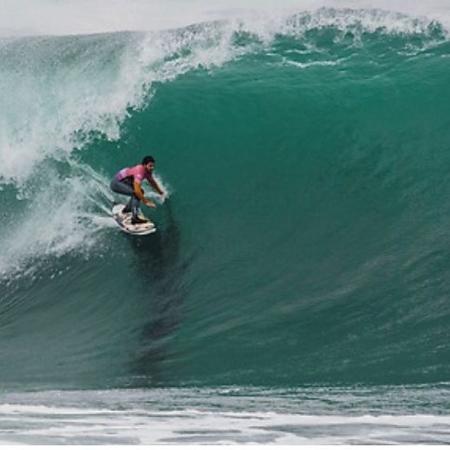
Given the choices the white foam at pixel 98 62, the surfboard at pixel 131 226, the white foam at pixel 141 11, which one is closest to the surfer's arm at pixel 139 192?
the surfboard at pixel 131 226

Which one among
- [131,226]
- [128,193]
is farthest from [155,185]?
[131,226]

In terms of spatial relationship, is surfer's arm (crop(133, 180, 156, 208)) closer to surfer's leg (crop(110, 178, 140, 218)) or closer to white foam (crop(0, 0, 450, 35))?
surfer's leg (crop(110, 178, 140, 218))

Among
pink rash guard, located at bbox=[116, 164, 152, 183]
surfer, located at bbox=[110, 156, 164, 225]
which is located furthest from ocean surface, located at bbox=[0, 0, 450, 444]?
pink rash guard, located at bbox=[116, 164, 152, 183]

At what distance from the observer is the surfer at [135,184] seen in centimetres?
499

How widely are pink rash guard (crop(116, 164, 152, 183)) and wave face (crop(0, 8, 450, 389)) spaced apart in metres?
0.25

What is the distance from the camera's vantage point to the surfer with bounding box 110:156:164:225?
16.4 ft

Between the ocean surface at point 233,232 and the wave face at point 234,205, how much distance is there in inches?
0.5

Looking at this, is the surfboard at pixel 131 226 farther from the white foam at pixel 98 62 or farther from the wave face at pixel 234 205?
the white foam at pixel 98 62

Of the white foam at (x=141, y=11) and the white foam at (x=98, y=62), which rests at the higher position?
the white foam at (x=141, y=11)

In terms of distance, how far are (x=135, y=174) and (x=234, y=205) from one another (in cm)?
58

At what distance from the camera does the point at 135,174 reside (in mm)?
5031

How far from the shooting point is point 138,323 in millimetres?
4430

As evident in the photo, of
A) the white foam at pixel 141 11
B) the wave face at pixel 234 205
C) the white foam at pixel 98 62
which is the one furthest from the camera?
the white foam at pixel 141 11

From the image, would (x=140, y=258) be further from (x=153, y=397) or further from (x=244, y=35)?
(x=244, y=35)
